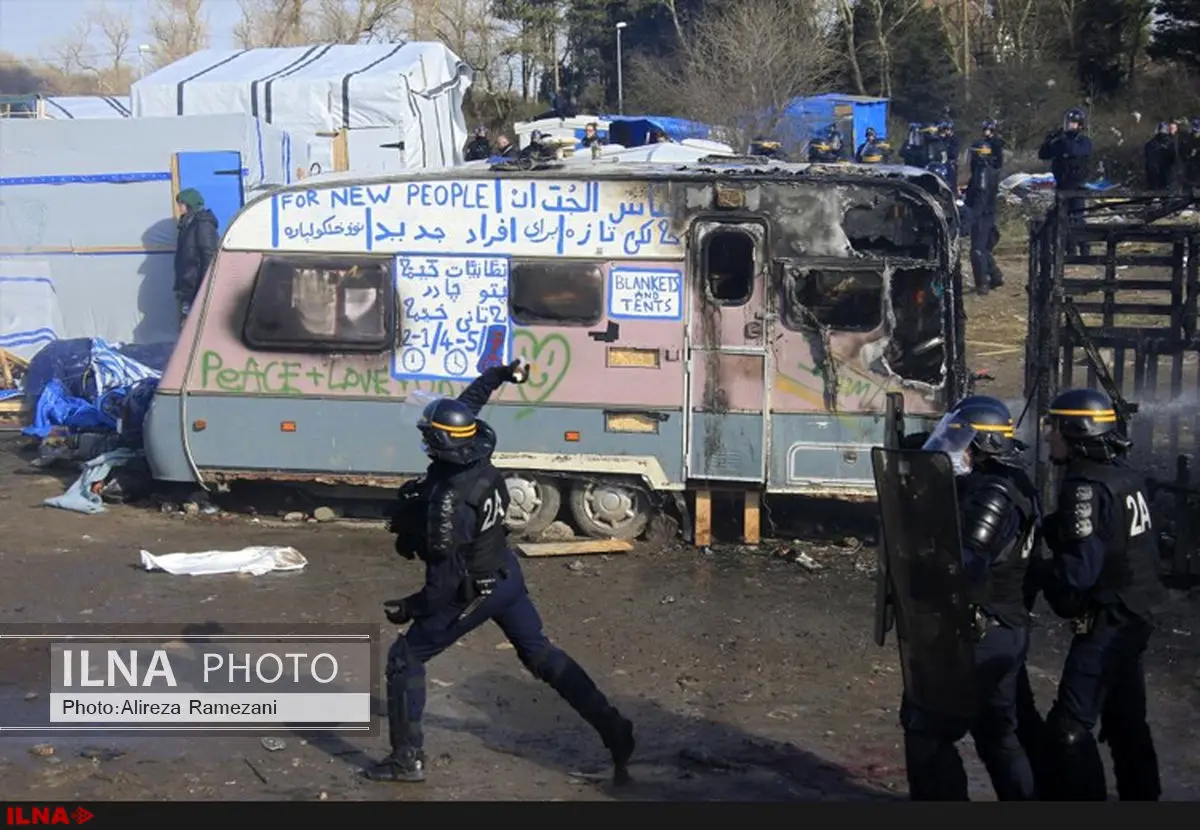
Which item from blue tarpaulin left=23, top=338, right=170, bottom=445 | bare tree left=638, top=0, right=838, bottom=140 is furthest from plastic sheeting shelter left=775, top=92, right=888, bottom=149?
blue tarpaulin left=23, top=338, right=170, bottom=445

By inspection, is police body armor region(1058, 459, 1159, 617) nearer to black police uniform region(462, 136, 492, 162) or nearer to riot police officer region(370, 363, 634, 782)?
riot police officer region(370, 363, 634, 782)

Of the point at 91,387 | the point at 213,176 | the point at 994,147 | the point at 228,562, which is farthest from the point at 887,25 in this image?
the point at 228,562

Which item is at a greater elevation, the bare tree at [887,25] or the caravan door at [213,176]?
the bare tree at [887,25]

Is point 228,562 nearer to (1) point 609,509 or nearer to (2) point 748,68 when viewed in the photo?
(1) point 609,509

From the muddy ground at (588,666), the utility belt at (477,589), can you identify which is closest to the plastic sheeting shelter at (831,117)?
the muddy ground at (588,666)

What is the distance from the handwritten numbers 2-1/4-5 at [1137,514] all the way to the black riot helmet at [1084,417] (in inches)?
10.4

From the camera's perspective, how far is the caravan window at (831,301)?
32.8 ft

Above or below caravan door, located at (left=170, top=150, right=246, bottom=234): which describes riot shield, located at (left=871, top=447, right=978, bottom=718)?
below

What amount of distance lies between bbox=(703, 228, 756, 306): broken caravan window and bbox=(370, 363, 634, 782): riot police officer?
409 centimetres

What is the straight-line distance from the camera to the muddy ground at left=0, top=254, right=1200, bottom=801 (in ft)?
21.1

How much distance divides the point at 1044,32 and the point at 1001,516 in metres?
39.1

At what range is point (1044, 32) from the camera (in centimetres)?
4091

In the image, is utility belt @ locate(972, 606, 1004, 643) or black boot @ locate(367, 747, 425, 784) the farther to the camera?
black boot @ locate(367, 747, 425, 784)

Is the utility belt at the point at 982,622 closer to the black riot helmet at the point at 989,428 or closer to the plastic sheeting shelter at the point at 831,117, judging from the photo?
the black riot helmet at the point at 989,428
